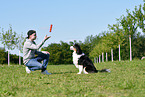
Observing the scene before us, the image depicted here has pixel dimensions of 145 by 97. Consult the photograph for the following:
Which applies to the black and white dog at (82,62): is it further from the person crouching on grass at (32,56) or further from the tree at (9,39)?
the tree at (9,39)

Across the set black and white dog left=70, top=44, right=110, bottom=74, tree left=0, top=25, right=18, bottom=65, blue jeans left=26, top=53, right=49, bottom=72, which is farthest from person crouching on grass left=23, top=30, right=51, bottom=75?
tree left=0, top=25, right=18, bottom=65

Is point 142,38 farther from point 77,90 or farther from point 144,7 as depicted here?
point 77,90

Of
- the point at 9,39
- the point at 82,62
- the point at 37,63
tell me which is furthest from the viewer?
the point at 9,39

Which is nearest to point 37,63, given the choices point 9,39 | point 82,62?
point 82,62

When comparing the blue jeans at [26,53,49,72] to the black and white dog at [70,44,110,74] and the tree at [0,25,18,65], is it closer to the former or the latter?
the black and white dog at [70,44,110,74]

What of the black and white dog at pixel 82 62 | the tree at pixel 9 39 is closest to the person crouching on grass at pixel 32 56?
the black and white dog at pixel 82 62

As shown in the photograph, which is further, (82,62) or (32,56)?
(82,62)

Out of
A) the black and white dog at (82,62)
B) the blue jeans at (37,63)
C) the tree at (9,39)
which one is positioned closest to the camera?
the blue jeans at (37,63)

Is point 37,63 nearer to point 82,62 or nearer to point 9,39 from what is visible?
point 82,62

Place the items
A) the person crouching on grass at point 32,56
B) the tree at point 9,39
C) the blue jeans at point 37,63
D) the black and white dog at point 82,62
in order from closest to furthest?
the person crouching on grass at point 32,56, the blue jeans at point 37,63, the black and white dog at point 82,62, the tree at point 9,39

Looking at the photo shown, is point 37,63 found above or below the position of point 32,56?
below

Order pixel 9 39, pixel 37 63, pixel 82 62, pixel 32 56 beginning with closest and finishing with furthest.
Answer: pixel 37 63 < pixel 32 56 < pixel 82 62 < pixel 9 39

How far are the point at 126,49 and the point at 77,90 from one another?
54797 mm

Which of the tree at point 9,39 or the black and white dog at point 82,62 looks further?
the tree at point 9,39
